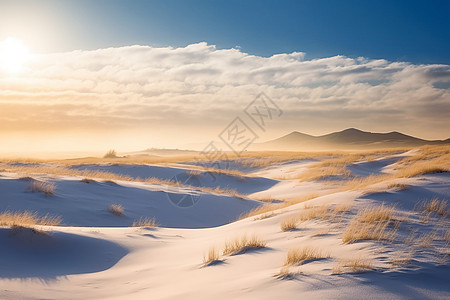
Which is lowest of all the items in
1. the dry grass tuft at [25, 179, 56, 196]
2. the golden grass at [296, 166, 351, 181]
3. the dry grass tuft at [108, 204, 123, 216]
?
the dry grass tuft at [108, 204, 123, 216]

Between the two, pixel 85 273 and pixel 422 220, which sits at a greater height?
pixel 422 220

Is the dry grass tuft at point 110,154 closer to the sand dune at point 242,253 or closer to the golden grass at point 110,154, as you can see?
the golden grass at point 110,154

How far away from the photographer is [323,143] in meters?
166

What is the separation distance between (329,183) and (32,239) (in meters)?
16.7

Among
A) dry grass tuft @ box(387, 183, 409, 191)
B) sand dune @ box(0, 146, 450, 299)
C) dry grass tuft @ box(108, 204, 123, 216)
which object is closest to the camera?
sand dune @ box(0, 146, 450, 299)

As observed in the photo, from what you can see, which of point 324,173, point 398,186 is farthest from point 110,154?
point 398,186

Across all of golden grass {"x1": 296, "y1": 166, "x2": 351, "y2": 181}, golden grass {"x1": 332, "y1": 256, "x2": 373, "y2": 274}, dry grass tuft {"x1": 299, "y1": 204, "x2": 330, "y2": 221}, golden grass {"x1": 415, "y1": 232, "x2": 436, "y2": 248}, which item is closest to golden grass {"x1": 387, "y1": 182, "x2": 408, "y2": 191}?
dry grass tuft {"x1": 299, "y1": 204, "x2": 330, "y2": 221}

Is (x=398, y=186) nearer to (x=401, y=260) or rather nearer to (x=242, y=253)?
(x=242, y=253)

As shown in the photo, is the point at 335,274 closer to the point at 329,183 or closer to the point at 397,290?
the point at 397,290

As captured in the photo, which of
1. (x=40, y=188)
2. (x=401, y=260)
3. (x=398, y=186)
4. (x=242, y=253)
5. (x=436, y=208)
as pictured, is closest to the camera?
(x=401, y=260)

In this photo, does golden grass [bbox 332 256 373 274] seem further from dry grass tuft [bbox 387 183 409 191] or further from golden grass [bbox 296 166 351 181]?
golden grass [bbox 296 166 351 181]

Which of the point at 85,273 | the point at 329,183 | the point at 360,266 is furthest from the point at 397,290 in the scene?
the point at 329,183

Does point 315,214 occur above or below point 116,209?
above

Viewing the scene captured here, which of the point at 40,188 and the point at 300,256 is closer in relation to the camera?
the point at 300,256
